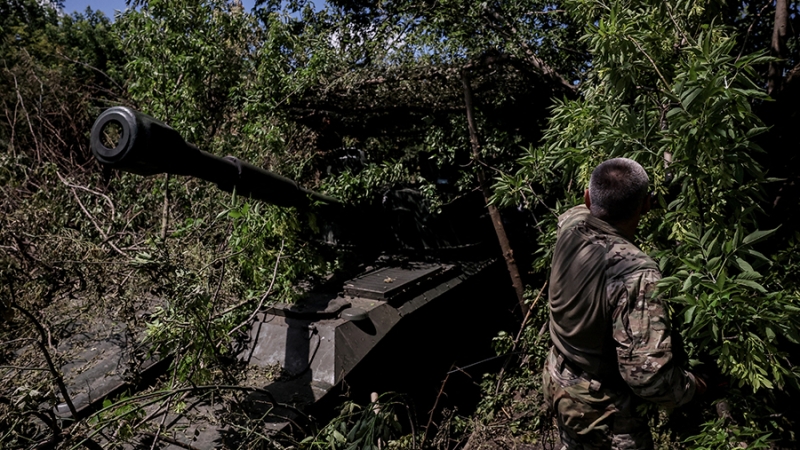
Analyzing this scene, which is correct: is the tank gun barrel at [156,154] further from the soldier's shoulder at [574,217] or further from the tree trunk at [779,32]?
the tree trunk at [779,32]

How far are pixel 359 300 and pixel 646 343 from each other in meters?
2.40

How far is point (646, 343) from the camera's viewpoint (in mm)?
1794

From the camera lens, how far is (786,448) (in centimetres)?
308

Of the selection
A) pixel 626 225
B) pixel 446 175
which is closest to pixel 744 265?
pixel 626 225

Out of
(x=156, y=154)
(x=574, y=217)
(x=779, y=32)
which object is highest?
(x=156, y=154)

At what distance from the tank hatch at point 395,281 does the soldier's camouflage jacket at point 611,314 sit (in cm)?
188

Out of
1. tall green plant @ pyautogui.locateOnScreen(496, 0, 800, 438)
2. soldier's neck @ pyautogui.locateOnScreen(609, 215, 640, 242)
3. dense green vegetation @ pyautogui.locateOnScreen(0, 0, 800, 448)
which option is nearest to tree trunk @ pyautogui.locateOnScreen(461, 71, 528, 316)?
dense green vegetation @ pyautogui.locateOnScreen(0, 0, 800, 448)

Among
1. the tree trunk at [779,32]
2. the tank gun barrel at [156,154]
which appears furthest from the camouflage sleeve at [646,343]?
the tree trunk at [779,32]

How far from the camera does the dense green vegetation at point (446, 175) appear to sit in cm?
209

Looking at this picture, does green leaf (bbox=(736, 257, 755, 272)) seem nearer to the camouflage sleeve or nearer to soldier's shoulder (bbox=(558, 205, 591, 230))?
the camouflage sleeve

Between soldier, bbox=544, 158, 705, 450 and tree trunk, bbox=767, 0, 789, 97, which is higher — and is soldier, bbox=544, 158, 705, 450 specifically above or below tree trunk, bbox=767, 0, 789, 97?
below

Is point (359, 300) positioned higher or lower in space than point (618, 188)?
lower

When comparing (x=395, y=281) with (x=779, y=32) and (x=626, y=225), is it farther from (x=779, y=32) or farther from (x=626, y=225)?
(x=779, y=32)

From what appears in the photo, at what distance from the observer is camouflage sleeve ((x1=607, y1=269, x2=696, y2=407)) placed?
5.84 ft
